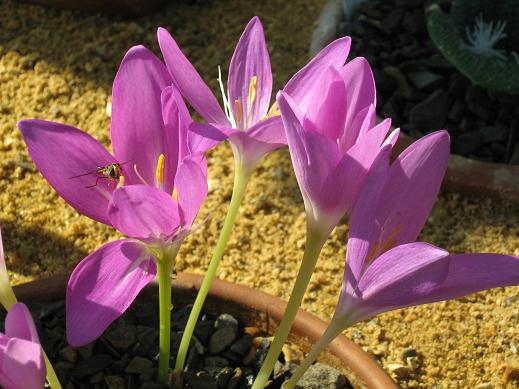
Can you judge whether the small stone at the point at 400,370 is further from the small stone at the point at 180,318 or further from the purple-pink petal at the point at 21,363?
the purple-pink petal at the point at 21,363

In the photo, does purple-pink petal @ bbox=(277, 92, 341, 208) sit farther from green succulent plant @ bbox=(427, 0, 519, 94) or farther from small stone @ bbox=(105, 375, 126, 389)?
green succulent plant @ bbox=(427, 0, 519, 94)

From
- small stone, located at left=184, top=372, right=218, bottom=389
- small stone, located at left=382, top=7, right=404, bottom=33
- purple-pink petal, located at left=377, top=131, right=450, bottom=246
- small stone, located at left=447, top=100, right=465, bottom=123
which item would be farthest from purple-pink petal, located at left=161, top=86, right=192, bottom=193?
small stone, located at left=382, top=7, right=404, bottom=33

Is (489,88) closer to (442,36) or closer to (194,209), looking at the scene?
(442,36)

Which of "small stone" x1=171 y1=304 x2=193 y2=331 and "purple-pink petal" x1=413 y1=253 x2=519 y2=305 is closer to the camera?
"purple-pink petal" x1=413 y1=253 x2=519 y2=305

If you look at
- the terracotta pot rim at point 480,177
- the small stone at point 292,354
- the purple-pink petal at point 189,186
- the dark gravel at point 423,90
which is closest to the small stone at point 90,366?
the small stone at point 292,354

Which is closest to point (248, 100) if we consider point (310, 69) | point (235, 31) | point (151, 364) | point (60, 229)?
point (310, 69)

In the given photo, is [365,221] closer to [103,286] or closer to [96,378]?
[103,286]

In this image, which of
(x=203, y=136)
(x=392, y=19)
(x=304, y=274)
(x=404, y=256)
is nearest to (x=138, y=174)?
(x=203, y=136)
